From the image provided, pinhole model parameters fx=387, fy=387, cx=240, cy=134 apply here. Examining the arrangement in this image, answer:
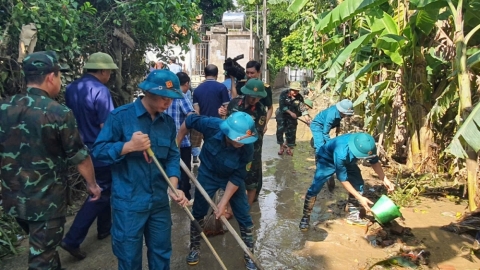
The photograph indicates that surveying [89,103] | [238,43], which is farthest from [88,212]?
[238,43]

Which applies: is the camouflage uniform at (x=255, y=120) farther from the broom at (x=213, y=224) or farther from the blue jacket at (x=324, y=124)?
the blue jacket at (x=324, y=124)

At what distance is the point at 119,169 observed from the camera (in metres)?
2.74

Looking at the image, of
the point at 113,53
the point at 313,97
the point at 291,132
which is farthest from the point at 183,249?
the point at 313,97

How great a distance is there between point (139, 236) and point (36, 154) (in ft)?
2.94

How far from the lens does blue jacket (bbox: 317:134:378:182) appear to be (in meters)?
4.25

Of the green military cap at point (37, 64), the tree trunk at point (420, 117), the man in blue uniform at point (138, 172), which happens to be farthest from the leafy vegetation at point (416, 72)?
the green military cap at point (37, 64)

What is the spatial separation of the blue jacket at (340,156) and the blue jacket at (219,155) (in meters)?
1.28

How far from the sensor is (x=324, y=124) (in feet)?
17.6

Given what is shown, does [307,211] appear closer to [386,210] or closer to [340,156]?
[340,156]

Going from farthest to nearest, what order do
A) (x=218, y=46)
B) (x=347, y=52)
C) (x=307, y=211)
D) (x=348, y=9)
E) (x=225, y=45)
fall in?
(x=225, y=45)
(x=218, y=46)
(x=347, y=52)
(x=348, y=9)
(x=307, y=211)

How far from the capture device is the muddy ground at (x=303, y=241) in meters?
3.86

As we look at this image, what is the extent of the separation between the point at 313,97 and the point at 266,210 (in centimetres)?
1331

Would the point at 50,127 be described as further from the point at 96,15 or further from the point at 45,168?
the point at 96,15

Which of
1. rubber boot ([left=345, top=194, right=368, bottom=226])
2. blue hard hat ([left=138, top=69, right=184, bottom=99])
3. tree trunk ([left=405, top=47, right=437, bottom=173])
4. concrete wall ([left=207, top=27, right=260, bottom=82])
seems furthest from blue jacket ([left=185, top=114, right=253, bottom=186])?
concrete wall ([left=207, top=27, right=260, bottom=82])
